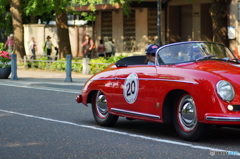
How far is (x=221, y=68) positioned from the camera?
982 centimetres

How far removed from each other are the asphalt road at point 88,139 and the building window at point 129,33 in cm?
2770

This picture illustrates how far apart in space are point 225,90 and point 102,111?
3276mm

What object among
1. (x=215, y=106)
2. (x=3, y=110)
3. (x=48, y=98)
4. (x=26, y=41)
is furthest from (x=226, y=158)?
(x=26, y=41)

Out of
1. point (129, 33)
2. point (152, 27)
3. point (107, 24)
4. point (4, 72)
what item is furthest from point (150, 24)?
point (4, 72)

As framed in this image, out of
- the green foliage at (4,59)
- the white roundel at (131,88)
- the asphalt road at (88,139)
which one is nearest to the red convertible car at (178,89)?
the white roundel at (131,88)

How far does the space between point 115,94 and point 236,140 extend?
234cm

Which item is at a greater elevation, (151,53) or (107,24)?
(107,24)

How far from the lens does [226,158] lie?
8.35 metres

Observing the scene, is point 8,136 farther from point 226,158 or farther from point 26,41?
point 26,41

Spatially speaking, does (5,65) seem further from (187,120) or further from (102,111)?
(187,120)

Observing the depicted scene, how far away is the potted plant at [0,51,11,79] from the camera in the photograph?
1089 inches

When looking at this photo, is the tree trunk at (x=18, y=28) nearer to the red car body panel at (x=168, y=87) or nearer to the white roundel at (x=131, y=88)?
the red car body panel at (x=168, y=87)

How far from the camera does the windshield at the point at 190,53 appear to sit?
10.6 metres

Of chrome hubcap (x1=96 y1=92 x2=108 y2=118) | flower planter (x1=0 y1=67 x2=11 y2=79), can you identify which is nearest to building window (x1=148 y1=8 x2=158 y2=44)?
flower planter (x1=0 y1=67 x2=11 y2=79)
